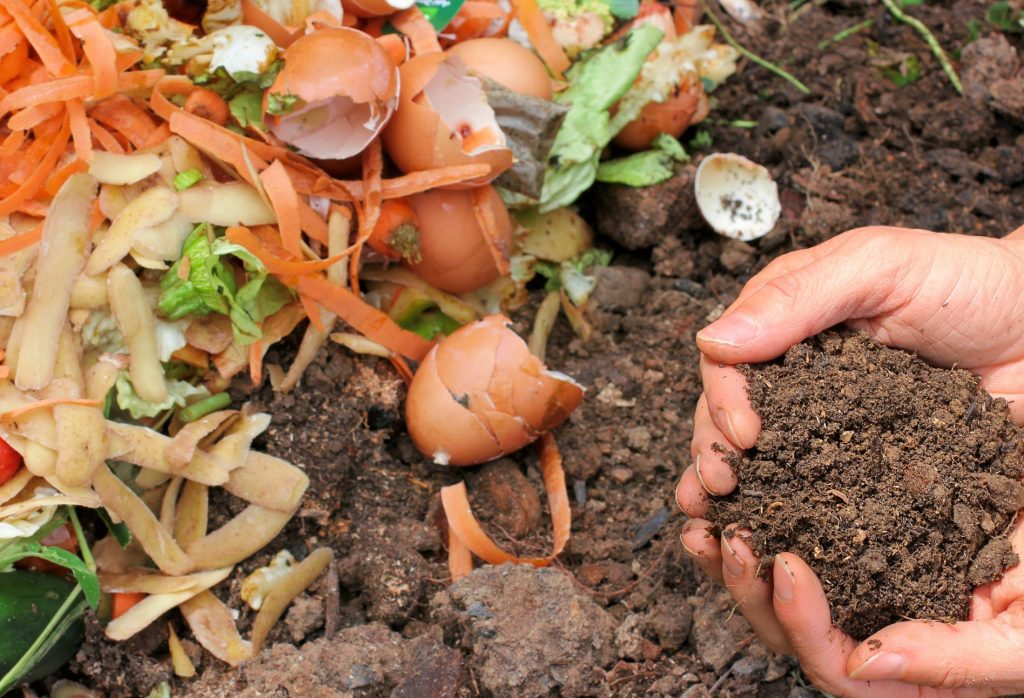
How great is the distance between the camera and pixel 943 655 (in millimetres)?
1503

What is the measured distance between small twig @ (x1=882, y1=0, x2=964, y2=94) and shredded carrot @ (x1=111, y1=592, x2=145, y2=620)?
91.1 inches

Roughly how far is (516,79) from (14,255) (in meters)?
1.06

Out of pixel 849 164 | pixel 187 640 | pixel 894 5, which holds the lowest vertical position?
pixel 187 640

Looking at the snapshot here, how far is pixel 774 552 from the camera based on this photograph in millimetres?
1568

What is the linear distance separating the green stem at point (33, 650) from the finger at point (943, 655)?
132 centimetres

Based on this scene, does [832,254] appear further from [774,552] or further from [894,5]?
[894,5]

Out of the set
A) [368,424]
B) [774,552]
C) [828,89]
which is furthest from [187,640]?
[828,89]

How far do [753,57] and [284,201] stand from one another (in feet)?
4.59

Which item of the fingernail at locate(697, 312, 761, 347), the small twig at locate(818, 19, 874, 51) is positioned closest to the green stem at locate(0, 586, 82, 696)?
the fingernail at locate(697, 312, 761, 347)

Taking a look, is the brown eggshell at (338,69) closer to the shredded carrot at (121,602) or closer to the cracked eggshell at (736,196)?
the cracked eggshell at (736,196)

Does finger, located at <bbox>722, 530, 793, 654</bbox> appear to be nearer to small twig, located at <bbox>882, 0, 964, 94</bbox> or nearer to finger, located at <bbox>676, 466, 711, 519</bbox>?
finger, located at <bbox>676, 466, 711, 519</bbox>

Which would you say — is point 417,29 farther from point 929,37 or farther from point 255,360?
point 929,37

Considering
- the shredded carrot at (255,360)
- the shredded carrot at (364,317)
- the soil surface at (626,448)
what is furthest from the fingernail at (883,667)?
the shredded carrot at (255,360)

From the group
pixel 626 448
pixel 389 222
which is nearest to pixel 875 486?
pixel 626 448
